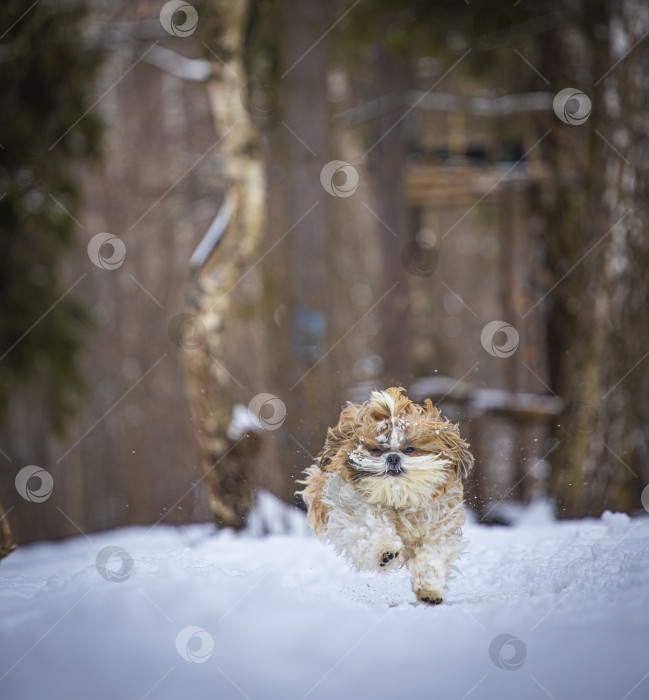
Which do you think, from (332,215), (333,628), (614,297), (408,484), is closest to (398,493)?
(408,484)

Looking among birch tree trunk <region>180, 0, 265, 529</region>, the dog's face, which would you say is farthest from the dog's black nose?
birch tree trunk <region>180, 0, 265, 529</region>

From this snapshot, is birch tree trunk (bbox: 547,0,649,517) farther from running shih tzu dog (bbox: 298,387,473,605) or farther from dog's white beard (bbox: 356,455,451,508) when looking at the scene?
dog's white beard (bbox: 356,455,451,508)

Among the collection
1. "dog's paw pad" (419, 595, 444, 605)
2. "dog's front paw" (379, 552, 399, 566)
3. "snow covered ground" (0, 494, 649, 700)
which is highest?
"dog's front paw" (379, 552, 399, 566)

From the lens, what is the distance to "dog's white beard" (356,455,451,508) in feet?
5.47

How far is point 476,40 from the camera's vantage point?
19.3ft

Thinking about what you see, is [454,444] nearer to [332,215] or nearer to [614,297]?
[614,297]

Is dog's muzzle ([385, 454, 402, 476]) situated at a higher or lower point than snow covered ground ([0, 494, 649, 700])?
higher

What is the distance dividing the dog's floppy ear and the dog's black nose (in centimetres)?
19

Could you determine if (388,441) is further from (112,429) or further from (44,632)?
(112,429)

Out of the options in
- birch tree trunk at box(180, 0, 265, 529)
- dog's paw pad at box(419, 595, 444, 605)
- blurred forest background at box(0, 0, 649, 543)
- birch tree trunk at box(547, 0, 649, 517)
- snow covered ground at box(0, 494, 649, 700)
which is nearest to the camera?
snow covered ground at box(0, 494, 649, 700)

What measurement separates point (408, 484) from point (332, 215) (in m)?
4.76

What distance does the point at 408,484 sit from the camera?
5.49ft

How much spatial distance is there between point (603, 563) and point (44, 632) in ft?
6.10

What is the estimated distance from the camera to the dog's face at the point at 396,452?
1674mm
